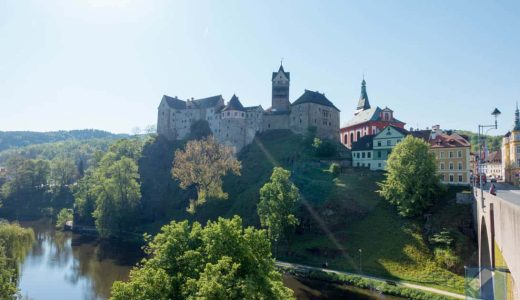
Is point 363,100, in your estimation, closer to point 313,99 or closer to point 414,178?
point 313,99

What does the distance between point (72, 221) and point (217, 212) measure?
1552 inches

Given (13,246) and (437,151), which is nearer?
(13,246)

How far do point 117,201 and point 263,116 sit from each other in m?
41.3

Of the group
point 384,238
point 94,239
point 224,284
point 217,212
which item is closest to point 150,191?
point 94,239

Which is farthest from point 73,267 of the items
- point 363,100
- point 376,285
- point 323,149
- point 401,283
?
point 363,100

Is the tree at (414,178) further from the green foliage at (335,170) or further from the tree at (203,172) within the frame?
the tree at (203,172)

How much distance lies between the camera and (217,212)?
68562 millimetres

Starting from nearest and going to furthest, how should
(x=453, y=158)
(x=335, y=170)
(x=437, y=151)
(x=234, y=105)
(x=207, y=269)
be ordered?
1. (x=207, y=269)
2. (x=453, y=158)
3. (x=437, y=151)
4. (x=335, y=170)
5. (x=234, y=105)

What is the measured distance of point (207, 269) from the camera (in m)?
20.2

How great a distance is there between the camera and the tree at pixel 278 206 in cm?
5169

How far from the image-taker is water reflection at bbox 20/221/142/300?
41.0 m

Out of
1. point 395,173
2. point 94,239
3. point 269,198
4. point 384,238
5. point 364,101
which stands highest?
point 364,101

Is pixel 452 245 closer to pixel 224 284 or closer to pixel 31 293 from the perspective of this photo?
pixel 224 284

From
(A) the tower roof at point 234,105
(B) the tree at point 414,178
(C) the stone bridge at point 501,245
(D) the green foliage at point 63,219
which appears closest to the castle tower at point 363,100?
(A) the tower roof at point 234,105
